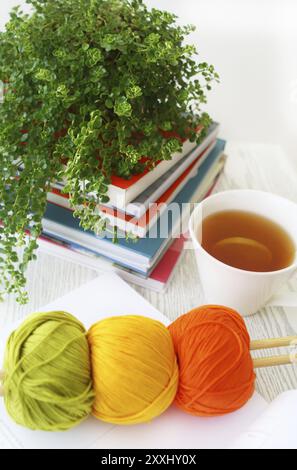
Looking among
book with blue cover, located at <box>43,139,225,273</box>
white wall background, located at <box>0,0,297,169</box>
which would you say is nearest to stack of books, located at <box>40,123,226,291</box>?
book with blue cover, located at <box>43,139,225,273</box>

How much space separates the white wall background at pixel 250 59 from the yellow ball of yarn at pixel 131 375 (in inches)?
22.9

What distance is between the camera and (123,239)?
0.56 metres

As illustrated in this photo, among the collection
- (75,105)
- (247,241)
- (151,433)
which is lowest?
(151,433)

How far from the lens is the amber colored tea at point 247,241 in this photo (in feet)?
1.73

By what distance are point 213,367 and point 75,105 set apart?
333 millimetres

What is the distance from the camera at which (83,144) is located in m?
0.47

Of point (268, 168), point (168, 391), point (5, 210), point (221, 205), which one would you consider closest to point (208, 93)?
point (268, 168)

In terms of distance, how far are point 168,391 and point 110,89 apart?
33 centimetres

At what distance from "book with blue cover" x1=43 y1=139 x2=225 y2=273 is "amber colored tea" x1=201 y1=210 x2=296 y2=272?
0.06m

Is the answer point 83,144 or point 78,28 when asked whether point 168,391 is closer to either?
point 83,144

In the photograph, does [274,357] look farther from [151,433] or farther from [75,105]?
[75,105]

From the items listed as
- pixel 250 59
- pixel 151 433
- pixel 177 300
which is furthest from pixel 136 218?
pixel 250 59

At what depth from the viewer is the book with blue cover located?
0.56 metres

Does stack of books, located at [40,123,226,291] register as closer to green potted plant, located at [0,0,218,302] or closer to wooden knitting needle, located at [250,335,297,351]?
green potted plant, located at [0,0,218,302]
